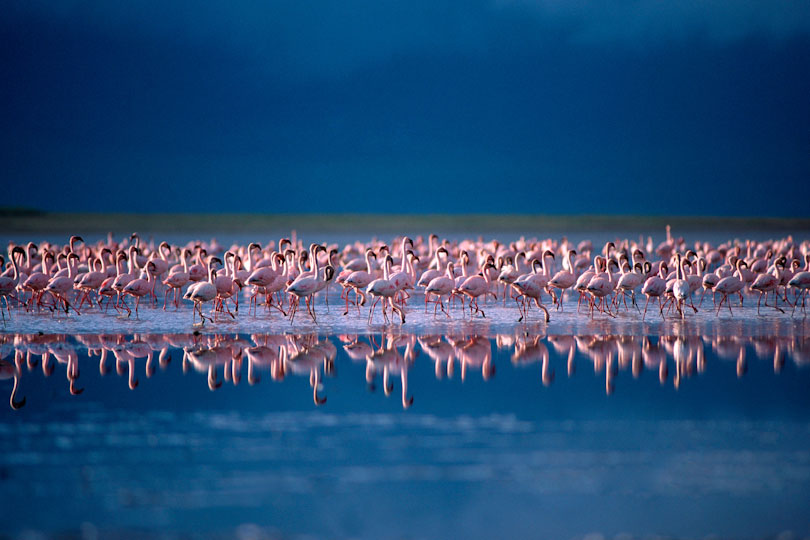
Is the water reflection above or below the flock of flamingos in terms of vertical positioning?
below

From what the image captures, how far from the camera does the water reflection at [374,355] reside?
7.62m

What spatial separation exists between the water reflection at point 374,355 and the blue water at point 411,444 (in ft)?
0.15

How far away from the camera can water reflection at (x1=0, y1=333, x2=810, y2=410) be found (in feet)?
25.0

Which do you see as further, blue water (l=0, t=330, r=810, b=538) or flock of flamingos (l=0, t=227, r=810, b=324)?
flock of flamingos (l=0, t=227, r=810, b=324)

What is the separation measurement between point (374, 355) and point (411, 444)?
2860 millimetres

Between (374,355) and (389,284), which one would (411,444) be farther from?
(389,284)

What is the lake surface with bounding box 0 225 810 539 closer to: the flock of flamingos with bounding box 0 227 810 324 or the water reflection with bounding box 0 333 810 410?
the water reflection with bounding box 0 333 810 410

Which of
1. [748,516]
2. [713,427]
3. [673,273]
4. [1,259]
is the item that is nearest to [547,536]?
[748,516]

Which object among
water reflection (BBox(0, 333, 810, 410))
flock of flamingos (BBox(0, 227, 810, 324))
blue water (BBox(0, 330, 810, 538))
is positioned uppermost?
flock of flamingos (BBox(0, 227, 810, 324))

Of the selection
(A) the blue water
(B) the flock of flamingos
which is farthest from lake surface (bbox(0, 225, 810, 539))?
(B) the flock of flamingos

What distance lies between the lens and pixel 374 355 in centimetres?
852

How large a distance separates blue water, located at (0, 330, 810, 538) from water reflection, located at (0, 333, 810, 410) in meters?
0.05

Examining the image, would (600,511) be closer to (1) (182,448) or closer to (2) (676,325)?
(1) (182,448)

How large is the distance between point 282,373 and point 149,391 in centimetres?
121
